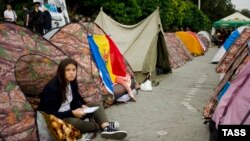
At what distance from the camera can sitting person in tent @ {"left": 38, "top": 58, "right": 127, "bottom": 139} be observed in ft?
17.7

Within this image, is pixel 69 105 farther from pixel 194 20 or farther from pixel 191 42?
pixel 194 20

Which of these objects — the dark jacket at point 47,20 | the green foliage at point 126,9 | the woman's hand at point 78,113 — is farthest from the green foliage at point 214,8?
the woman's hand at point 78,113

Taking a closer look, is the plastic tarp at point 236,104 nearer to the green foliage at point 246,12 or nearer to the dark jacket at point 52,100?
the dark jacket at point 52,100

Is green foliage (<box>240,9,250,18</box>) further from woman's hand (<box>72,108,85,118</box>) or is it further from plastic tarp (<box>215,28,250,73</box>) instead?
woman's hand (<box>72,108,85,118</box>)

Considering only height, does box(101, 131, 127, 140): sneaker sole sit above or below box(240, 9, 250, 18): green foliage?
below

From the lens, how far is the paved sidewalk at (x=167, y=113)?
5899 millimetres

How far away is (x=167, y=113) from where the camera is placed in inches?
285

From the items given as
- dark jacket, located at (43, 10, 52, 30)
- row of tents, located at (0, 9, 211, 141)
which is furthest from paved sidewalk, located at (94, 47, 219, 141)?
dark jacket, located at (43, 10, 52, 30)

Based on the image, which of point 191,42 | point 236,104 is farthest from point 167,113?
point 191,42

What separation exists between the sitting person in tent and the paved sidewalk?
204mm

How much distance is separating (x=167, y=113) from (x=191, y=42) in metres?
15.0

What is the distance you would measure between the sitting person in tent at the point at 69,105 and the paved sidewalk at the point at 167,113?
0.67 ft

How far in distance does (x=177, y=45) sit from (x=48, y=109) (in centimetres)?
1232

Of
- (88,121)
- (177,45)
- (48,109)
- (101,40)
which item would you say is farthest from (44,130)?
(177,45)
